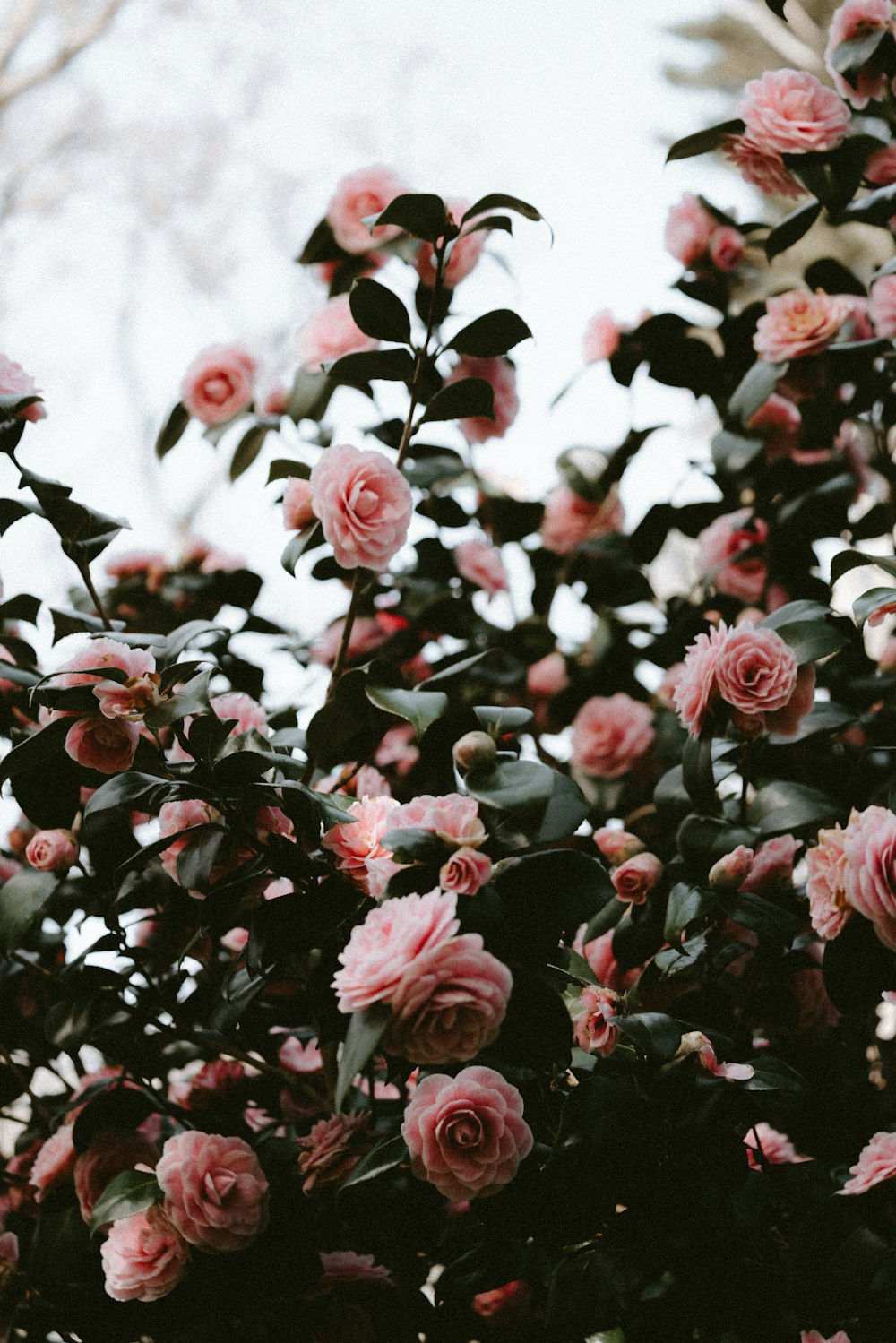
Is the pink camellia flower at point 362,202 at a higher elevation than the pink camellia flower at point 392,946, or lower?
higher

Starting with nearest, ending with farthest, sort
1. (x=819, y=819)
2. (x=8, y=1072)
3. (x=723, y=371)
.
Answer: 1. (x=819, y=819)
2. (x=8, y=1072)
3. (x=723, y=371)

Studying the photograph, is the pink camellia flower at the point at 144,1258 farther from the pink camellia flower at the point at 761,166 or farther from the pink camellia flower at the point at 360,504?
the pink camellia flower at the point at 761,166

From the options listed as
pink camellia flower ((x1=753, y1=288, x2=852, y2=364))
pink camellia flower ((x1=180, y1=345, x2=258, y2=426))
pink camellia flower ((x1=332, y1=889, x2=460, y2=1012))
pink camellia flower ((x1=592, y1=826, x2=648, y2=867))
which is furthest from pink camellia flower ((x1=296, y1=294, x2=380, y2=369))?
pink camellia flower ((x1=332, y1=889, x2=460, y2=1012))

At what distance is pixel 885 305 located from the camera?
0.96 m

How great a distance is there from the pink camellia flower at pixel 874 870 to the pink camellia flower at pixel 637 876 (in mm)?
178

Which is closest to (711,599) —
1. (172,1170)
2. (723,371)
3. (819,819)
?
(723,371)

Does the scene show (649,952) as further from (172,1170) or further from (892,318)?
(892,318)

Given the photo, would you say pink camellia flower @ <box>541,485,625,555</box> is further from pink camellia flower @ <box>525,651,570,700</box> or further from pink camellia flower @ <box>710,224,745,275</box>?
pink camellia flower @ <box>710,224,745,275</box>

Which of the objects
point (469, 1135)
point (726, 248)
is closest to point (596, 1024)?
point (469, 1135)

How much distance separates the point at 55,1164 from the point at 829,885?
0.61 m

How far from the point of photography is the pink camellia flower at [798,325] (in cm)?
96

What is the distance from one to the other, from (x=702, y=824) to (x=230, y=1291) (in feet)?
1.45

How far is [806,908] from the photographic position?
0.77m

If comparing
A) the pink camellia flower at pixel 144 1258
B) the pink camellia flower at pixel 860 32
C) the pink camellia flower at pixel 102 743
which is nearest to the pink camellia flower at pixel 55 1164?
the pink camellia flower at pixel 144 1258
